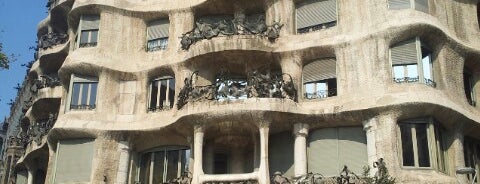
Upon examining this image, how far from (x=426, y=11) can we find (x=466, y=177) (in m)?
6.79

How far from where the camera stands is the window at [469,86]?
26.9 meters

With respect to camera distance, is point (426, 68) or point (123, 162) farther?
point (123, 162)

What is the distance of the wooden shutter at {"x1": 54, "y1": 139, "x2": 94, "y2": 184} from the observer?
1064 inches

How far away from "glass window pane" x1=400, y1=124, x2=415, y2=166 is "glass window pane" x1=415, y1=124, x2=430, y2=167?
29 cm

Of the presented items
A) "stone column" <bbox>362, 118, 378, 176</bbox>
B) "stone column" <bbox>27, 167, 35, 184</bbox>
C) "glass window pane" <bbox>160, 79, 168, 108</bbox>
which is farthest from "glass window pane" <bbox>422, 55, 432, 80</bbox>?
"stone column" <bbox>27, 167, 35, 184</bbox>

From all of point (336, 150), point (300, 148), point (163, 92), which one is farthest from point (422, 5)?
point (163, 92)

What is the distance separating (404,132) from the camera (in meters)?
23.7

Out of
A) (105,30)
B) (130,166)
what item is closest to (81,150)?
(130,166)

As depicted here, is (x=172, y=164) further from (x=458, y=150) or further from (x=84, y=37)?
(x=458, y=150)

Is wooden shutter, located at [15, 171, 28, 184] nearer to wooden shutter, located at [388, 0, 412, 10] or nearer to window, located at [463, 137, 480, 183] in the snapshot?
wooden shutter, located at [388, 0, 412, 10]

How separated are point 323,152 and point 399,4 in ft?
22.2

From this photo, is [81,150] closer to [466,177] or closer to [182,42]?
[182,42]

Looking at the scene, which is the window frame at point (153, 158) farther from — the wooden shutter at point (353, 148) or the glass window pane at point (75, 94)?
the wooden shutter at point (353, 148)

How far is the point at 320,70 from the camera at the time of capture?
26016 millimetres
